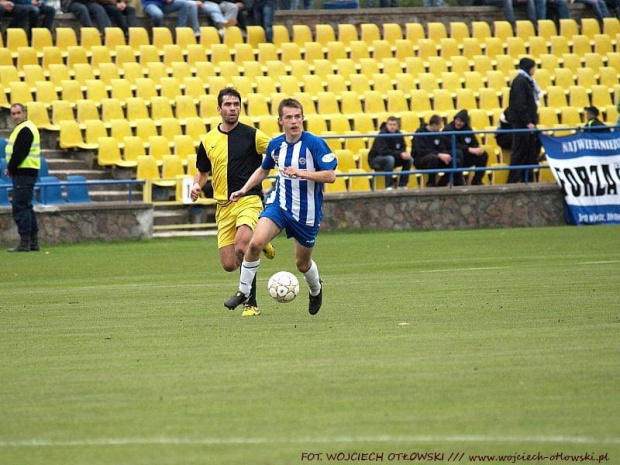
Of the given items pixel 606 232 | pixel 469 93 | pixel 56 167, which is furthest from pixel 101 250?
pixel 469 93

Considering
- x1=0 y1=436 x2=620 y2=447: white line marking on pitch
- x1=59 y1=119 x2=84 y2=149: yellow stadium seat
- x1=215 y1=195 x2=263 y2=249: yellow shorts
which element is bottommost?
x1=0 y1=436 x2=620 y2=447: white line marking on pitch

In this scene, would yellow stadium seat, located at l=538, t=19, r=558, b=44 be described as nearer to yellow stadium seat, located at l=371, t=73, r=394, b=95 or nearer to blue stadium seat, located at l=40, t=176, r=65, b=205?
yellow stadium seat, located at l=371, t=73, r=394, b=95

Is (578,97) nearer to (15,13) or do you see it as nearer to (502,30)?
(502,30)

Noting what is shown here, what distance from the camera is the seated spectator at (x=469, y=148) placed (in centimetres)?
2381

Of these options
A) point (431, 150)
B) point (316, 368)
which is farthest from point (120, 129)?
point (316, 368)

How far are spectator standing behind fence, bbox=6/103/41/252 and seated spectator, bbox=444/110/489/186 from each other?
8.00 meters

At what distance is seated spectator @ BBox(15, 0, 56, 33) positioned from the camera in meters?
25.1

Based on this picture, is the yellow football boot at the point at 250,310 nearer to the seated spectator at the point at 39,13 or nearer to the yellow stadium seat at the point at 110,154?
the yellow stadium seat at the point at 110,154

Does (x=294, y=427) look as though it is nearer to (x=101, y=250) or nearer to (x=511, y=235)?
(x=101, y=250)

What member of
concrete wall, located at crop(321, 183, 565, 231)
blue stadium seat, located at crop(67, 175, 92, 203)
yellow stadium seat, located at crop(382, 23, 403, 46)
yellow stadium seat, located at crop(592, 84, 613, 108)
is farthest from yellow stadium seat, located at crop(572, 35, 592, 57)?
blue stadium seat, located at crop(67, 175, 92, 203)

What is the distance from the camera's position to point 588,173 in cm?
2395

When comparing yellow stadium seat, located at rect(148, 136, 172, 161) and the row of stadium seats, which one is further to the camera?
the row of stadium seats

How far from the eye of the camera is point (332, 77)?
1030 inches

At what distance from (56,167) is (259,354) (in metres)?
15.1
